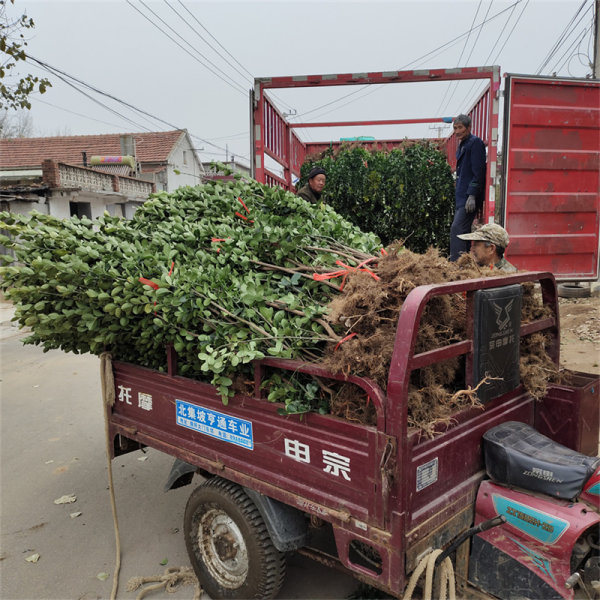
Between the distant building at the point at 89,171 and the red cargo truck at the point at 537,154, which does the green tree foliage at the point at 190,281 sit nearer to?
the red cargo truck at the point at 537,154

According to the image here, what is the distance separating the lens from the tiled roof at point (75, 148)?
90.3ft

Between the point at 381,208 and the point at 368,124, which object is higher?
the point at 368,124

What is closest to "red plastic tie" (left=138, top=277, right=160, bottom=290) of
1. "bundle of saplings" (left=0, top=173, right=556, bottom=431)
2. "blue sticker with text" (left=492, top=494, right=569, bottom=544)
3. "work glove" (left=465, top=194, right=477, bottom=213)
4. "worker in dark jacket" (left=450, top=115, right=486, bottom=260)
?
"bundle of saplings" (left=0, top=173, right=556, bottom=431)

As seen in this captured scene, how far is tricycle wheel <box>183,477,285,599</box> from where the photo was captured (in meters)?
2.43

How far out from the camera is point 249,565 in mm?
2480

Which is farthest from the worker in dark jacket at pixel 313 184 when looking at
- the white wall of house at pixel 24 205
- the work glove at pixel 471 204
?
the white wall of house at pixel 24 205

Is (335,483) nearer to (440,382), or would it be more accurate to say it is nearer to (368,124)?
(440,382)

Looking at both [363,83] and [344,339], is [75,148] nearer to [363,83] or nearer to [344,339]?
[363,83]

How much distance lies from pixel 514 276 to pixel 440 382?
2.09ft

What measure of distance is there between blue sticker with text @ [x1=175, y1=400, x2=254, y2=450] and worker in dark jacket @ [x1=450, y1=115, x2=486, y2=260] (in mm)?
3472

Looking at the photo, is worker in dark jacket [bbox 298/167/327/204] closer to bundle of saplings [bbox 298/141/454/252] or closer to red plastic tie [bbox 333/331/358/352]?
bundle of saplings [bbox 298/141/454/252]

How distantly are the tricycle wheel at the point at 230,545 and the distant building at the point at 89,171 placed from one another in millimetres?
12674

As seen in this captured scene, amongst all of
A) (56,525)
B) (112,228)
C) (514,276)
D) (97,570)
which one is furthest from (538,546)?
(56,525)

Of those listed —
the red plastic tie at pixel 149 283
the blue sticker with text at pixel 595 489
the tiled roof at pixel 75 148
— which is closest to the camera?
the blue sticker with text at pixel 595 489
